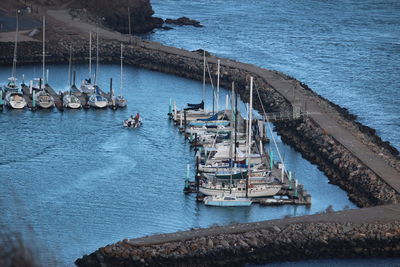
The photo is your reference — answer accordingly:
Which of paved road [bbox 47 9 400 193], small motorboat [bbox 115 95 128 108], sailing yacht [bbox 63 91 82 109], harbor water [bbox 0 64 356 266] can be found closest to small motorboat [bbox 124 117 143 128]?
harbor water [bbox 0 64 356 266]

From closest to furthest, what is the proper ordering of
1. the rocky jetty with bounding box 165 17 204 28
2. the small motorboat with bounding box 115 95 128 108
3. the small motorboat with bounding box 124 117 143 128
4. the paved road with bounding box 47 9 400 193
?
the paved road with bounding box 47 9 400 193 < the small motorboat with bounding box 124 117 143 128 < the small motorboat with bounding box 115 95 128 108 < the rocky jetty with bounding box 165 17 204 28

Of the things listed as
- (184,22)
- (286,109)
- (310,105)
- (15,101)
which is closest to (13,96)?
(15,101)

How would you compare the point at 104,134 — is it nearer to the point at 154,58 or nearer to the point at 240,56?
the point at 154,58

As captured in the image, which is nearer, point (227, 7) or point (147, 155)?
point (147, 155)

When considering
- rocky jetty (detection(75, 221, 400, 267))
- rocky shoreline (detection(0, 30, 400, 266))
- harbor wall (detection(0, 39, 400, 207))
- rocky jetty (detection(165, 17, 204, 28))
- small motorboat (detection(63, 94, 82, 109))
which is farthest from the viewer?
rocky jetty (detection(165, 17, 204, 28))

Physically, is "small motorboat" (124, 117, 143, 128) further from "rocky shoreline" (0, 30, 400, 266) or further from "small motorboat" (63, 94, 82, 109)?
"rocky shoreline" (0, 30, 400, 266)

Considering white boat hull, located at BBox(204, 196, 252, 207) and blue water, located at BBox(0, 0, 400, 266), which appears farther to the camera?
white boat hull, located at BBox(204, 196, 252, 207)

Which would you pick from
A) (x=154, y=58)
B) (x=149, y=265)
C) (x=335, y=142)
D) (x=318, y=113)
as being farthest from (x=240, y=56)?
(x=149, y=265)
